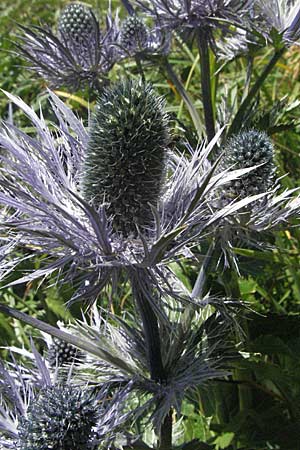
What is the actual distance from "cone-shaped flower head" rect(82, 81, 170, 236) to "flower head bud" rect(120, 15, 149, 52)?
55 cm

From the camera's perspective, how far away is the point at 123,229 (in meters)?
0.95

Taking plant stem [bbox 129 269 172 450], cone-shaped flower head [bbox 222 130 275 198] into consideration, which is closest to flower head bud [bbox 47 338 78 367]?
plant stem [bbox 129 269 172 450]

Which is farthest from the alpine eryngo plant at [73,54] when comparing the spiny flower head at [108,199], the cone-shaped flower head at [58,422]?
the cone-shaped flower head at [58,422]

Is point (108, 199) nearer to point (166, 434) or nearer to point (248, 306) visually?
point (248, 306)

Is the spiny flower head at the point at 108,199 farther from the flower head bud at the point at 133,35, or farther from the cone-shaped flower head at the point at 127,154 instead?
the flower head bud at the point at 133,35

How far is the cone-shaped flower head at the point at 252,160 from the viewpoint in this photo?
1022mm

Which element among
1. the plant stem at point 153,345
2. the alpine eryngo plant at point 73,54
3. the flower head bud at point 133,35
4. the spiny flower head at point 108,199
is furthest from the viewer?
the flower head bud at point 133,35

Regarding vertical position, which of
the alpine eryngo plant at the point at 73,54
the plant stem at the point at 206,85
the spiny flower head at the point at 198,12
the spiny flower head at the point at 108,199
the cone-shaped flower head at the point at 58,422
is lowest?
the cone-shaped flower head at the point at 58,422

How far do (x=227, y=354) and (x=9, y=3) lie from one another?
315 centimetres

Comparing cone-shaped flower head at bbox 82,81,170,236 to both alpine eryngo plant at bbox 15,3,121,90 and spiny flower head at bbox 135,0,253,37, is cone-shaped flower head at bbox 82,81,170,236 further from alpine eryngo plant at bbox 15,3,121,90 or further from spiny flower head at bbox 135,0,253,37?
alpine eryngo plant at bbox 15,3,121,90

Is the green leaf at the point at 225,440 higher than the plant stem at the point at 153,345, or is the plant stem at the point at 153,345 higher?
the plant stem at the point at 153,345

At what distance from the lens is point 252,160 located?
104 cm

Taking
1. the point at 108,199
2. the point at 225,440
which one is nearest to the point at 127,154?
the point at 108,199

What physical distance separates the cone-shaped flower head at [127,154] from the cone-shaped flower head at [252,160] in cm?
15
